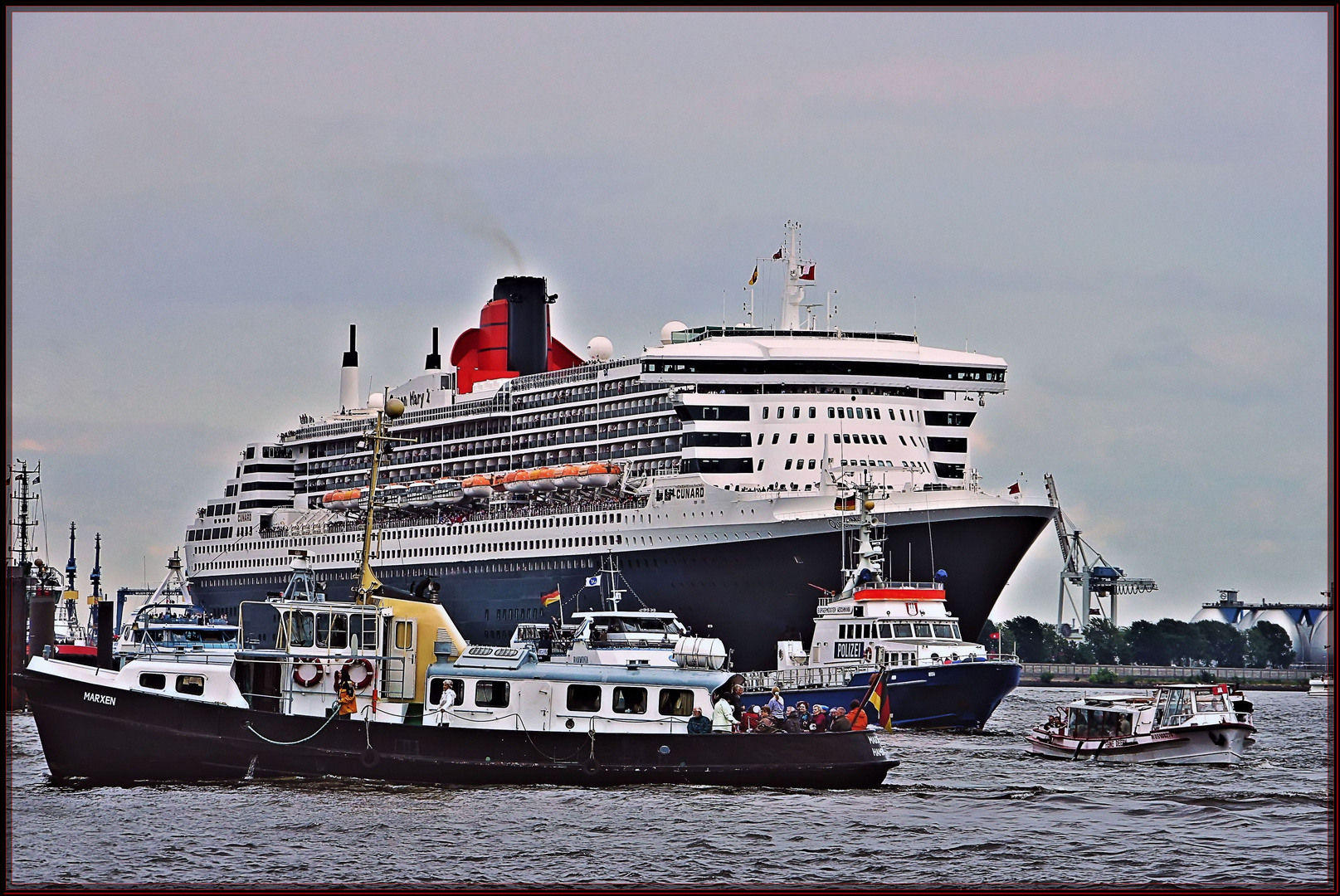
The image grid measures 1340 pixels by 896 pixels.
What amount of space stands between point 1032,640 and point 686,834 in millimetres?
120736

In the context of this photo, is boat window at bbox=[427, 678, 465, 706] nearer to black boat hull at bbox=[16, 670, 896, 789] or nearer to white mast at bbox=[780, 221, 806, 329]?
black boat hull at bbox=[16, 670, 896, 789]

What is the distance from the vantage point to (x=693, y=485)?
72.6 m

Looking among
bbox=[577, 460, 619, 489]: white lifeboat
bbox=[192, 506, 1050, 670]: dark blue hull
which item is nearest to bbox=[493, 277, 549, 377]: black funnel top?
bbox=[577, 460, 619, 489]: white lifeboat

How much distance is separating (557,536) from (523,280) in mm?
18968

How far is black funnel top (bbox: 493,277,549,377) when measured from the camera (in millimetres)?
92000

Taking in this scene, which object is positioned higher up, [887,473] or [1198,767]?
[887,473]

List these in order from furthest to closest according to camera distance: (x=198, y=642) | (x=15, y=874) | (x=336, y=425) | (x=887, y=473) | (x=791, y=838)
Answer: (x=336, y=425), (x=887, y=473), (x=198, y=642), (x=791, y=838), (x=15, y=874)

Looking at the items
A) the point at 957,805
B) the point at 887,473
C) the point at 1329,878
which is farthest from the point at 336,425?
the point at 1329,878

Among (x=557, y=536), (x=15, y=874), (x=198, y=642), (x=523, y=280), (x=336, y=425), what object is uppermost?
(x=523, y=280)

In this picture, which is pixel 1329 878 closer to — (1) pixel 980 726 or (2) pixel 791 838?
(2) pixel 791 838

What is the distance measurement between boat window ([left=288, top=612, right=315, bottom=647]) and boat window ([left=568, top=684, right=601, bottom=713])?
570 cm

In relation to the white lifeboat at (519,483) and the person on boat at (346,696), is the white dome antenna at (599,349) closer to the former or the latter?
the white lifeboat at (519,483)

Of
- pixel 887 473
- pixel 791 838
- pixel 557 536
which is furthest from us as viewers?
pixel 557 536

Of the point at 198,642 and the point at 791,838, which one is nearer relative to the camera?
the point at 791,838
